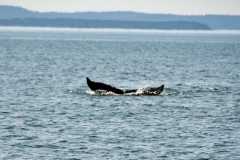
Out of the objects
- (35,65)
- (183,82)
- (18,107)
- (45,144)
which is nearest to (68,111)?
(18,107)

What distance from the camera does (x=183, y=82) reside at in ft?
229

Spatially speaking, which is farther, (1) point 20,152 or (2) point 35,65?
(2) point 35,65

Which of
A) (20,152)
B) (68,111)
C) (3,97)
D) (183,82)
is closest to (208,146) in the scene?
(20,152)

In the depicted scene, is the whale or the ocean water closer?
the ocean water

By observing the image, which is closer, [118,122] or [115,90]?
[118,122]

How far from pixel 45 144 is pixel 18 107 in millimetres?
12914

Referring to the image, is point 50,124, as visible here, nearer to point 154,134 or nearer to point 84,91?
point 154,134

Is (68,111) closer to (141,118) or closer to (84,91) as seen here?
(141,118)

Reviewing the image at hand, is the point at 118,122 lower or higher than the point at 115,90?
lower

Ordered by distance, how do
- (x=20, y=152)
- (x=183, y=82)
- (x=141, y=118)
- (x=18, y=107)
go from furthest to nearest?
1. (x=183, y=82)
2. (x=18, y=107)
3. (x=141, y=118)
4. (x=20, y=152)

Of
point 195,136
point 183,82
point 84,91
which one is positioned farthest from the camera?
point 183,82

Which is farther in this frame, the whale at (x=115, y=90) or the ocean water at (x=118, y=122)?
the whale at (x=115, y=90)

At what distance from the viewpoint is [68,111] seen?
4709 centimetres

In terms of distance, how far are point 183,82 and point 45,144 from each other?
35158mm
